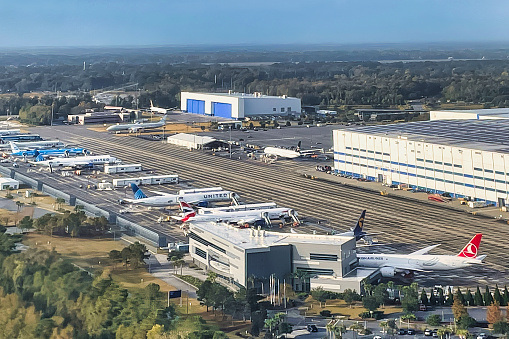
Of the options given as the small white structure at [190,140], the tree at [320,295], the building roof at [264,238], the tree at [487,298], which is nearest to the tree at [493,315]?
the tree at [487,298]

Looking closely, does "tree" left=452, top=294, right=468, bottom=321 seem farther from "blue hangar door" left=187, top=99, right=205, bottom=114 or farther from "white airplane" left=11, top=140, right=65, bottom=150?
"blue hangar door" left=187, top=99, right=205, bottom=114

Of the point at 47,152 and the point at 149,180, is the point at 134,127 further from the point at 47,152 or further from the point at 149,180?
the point at 149,180

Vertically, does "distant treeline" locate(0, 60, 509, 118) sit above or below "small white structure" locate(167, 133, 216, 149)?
above

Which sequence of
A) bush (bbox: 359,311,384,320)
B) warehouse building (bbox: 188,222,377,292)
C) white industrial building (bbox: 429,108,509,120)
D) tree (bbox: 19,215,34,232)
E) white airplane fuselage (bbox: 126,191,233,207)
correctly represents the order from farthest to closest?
white industrial building (bbox: 429,108,509,120) < white airplane fuselage (bbox: 126,191,233,207) < tree (bbox: 19,215,34,232) < warehouse building (bbox: 188,222,377,292) < bush (bbox: 359,311,384,320)

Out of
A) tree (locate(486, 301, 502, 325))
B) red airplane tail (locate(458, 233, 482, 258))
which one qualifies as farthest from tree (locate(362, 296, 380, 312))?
red airplane tail (locate(458, 233, 482, 258))

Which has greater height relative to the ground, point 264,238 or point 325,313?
point 264,238

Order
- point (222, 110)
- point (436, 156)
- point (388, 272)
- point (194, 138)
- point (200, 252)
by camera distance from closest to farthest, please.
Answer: point (388, 272)
point (200, 252)
point (436, 156)
point (194, 138)
point (222, 110)

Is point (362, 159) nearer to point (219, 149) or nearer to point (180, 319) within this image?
point (219, 149)

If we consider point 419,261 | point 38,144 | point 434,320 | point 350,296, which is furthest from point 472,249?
point 38,144
